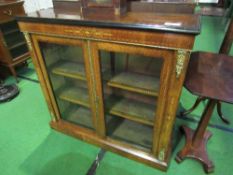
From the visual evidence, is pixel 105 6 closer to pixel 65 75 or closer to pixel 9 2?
pixel 65 75

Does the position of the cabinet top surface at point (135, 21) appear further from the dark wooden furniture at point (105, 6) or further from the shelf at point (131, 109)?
the shelf at point (131, 109)

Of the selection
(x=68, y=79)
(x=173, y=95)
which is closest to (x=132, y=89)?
(x=173, y=95)

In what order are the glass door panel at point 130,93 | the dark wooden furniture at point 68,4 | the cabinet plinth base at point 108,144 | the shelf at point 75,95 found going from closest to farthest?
the glass door panel at point 130,93 → the dark wooden furniture at point 68,4 → the cabinet plinth base at point 108,144 → the shelf at point 75,95

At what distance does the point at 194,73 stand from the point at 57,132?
1.41m

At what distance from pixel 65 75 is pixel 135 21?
78cm

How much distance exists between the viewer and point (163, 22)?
0.88m

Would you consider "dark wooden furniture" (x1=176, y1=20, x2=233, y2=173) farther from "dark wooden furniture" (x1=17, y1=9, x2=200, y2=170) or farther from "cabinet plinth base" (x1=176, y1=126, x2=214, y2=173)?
"dark wooden furniture" (x1=17, y1=9, x2=200, y2=170)

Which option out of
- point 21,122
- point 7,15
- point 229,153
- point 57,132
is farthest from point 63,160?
point 7,15

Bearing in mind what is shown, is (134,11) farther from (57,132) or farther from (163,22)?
(57,132)

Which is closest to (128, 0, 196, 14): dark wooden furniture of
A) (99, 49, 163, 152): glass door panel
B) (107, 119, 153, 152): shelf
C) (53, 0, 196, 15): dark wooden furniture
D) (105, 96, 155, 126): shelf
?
(53, 0, 196, 15): dark wooden furniture

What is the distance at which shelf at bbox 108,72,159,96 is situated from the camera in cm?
114

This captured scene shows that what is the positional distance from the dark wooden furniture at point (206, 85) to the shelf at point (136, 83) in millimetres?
216

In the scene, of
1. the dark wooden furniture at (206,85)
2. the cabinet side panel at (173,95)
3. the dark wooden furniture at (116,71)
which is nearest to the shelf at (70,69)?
the dark wooden furniture at (116,71)

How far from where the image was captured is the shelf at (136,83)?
3.74ft
